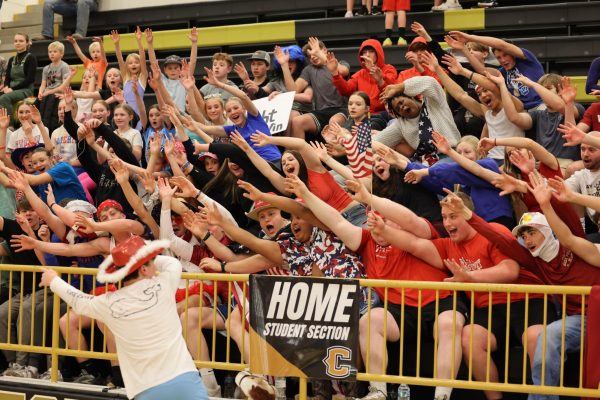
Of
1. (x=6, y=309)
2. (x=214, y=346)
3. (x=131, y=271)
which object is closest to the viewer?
(x=131, y=271)

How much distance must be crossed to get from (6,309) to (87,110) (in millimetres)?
4050

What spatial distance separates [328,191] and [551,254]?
196cm

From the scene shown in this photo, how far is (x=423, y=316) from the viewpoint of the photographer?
21.6 feet

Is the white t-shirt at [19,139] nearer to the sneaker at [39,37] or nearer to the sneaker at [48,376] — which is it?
the sneaker at [48,376]

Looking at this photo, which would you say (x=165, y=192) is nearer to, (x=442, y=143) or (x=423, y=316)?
(x=442, y=143)

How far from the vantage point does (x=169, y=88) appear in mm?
11336

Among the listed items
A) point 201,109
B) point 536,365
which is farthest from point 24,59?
point 536,365

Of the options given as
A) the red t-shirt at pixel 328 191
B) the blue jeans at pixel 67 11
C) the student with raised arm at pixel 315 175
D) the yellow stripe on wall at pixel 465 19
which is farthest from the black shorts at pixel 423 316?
the blue jeans at pixel 67 11

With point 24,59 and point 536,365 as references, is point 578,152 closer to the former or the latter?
point 536,365

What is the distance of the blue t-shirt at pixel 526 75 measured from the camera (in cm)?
877

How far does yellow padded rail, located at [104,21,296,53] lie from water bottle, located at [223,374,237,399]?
6439mm

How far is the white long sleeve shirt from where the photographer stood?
6055 mm

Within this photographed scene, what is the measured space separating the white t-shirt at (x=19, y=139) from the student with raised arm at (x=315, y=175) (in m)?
3.97

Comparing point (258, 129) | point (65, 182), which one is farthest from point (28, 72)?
point (258, 129)
